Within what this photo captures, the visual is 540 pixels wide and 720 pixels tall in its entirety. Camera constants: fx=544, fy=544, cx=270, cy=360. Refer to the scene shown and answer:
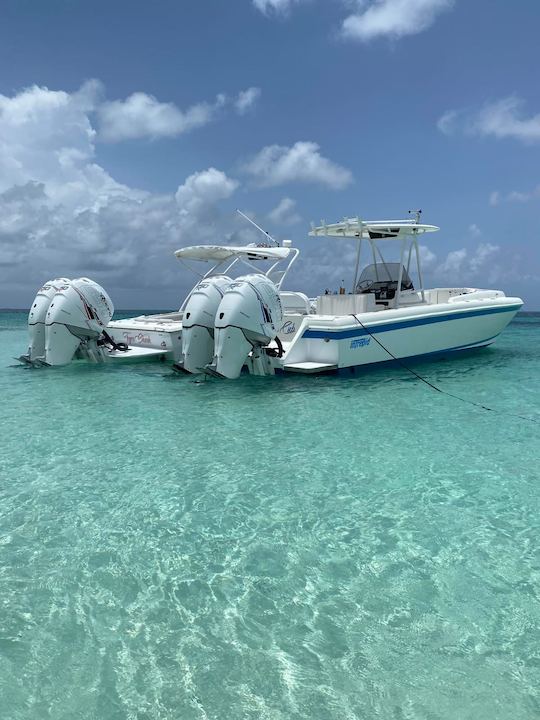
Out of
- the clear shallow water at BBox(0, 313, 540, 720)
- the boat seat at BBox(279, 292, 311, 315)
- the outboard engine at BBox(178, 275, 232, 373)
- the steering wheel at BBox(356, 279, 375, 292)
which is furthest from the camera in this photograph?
the boat seat at BBox(279, 292, 311, 315)

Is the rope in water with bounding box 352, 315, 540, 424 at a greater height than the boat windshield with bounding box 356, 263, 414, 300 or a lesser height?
lesser

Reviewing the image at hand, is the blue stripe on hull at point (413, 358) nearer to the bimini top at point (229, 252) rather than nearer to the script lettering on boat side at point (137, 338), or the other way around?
the bimini top at point (229, 252)

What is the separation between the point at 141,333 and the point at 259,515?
31.8 feet

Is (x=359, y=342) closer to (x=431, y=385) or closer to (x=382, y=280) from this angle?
(x=431, y=385)

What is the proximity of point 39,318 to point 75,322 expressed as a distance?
3.17 feet

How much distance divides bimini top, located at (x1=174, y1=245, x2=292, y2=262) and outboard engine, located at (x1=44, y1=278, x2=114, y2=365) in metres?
2.24

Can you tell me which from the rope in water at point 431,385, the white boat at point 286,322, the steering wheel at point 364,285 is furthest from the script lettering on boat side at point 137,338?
the rope in water at point 431,385

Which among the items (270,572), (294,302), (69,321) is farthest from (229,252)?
(270,572)

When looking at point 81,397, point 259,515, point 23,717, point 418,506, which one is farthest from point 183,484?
point 81,397

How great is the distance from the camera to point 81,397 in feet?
28.3

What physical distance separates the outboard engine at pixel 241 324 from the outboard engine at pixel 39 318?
4630 millimetres

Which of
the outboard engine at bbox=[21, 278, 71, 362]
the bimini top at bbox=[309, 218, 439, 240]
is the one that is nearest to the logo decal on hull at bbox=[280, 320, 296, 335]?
the bimini top at bbox=[309, 218, 439, 240]

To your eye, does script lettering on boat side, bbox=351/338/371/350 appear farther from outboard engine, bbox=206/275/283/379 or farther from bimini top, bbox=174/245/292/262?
bimini top, bbox=174/245/292/262

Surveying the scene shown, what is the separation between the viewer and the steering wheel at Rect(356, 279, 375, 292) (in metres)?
12.4
